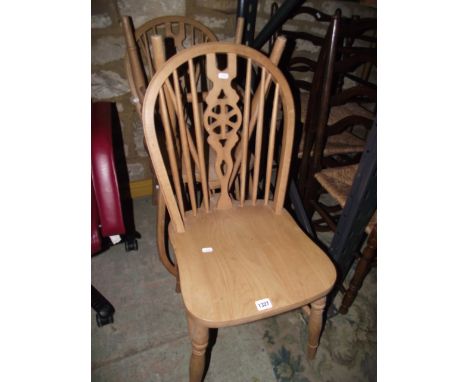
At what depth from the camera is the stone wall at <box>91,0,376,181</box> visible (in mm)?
1312

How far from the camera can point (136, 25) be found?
54.0 inches

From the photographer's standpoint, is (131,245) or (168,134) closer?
(168,134)

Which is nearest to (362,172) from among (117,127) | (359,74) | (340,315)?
(340,315)

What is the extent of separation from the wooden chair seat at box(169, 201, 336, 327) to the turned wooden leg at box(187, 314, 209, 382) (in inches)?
3.4

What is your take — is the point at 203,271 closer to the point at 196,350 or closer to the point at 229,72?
the point at 196,350

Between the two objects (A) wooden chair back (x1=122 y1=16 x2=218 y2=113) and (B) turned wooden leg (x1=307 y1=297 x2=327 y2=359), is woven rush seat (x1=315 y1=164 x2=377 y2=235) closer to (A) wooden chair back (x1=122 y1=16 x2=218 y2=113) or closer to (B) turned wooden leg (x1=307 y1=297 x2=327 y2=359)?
(B) turned wooden leg (x1=307 y1=297 x2=327 y2=359)

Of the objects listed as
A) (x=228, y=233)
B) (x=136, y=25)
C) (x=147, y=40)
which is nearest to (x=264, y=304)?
(x=228, y=233)

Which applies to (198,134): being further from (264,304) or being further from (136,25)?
(136,25)

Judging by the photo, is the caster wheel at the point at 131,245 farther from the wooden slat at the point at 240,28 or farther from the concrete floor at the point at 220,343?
the wooden slat at the point at 240,28

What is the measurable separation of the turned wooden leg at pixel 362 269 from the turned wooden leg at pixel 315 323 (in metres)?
0.26

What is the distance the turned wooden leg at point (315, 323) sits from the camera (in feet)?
2.79

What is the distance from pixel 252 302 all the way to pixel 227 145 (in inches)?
17.7

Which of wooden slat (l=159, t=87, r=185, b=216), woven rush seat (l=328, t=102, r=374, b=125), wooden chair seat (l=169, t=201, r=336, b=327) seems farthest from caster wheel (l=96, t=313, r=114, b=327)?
woven rush seat (l=328, t=102, r=374, b=125)

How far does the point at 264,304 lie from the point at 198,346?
218mm
